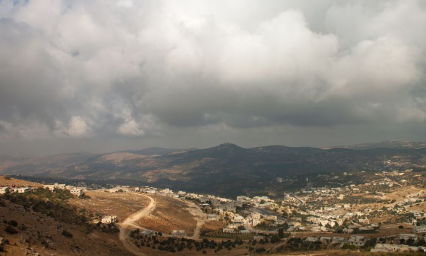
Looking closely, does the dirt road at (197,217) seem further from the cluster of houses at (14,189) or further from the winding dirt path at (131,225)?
the cluster of houses at (14,189)

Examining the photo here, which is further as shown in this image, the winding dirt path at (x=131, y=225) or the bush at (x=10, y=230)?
the winding dirt path at (x=131, y=225)

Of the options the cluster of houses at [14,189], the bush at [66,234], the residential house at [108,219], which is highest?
the cluster of houses at [14,189]

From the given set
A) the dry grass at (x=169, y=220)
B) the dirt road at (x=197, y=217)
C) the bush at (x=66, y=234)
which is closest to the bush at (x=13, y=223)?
the bush at (x=66, y=234)

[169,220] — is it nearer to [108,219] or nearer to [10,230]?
[108,219]

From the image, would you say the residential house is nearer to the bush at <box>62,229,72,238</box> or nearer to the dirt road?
the dirt road

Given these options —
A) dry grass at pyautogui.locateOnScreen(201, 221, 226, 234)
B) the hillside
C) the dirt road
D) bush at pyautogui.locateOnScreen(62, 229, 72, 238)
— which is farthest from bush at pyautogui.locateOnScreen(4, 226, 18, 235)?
dry grass at pyautogui.locateOnScreen(201, 221, 226, 234)

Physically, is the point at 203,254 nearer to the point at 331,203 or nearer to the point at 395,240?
the point at 395,240

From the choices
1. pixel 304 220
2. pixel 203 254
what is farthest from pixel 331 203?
pixel 203 254

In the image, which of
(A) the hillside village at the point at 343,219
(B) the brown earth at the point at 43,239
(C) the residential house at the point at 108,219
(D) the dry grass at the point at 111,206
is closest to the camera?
(B) the brown earth at the point at 43,239
